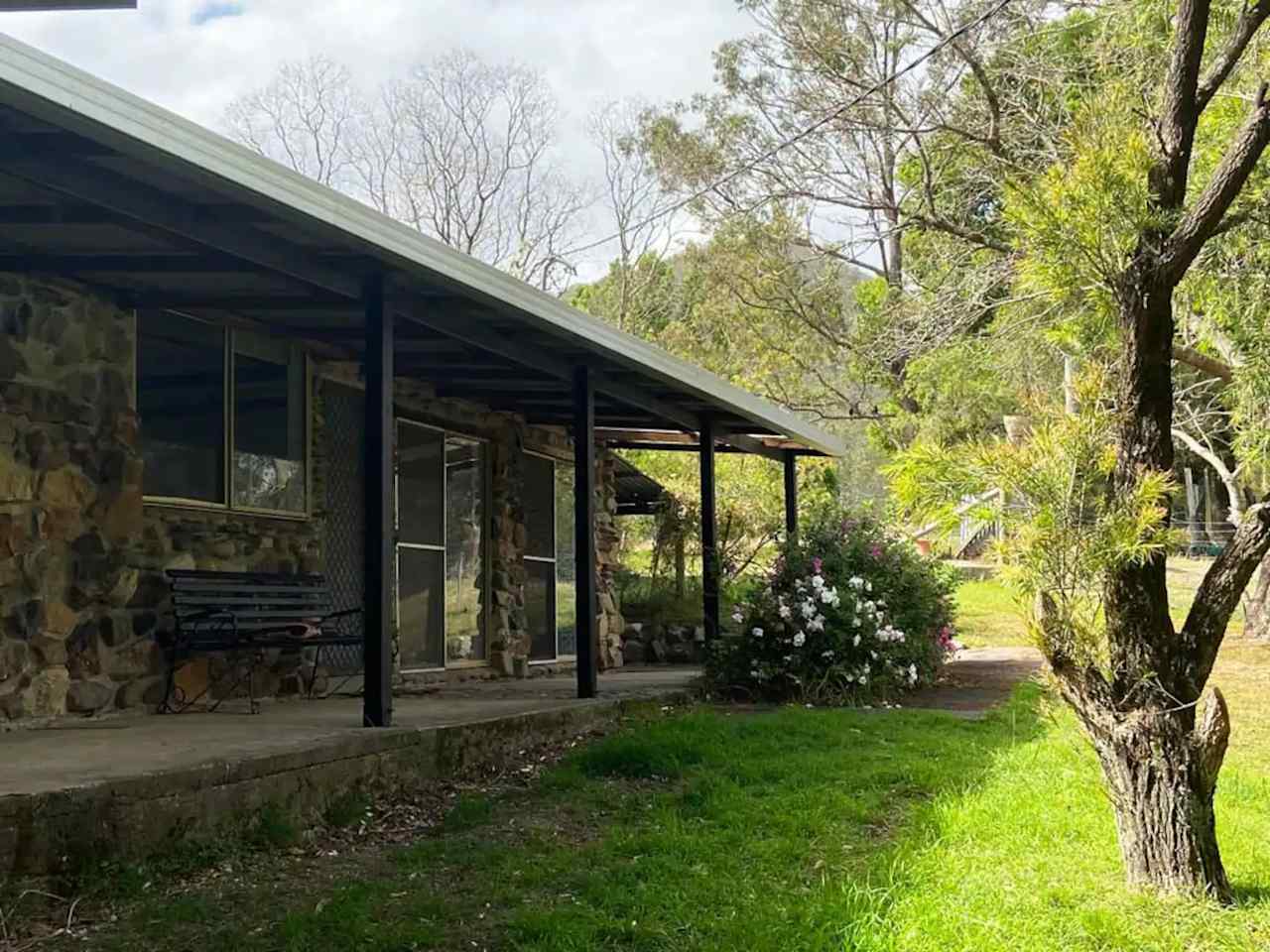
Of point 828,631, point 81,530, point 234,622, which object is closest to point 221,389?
point 81,530

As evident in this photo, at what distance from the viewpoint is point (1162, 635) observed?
3.67 metres

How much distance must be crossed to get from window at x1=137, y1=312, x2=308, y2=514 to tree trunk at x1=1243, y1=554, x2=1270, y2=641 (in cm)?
1147

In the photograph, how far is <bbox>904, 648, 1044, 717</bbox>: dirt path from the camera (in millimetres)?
8547

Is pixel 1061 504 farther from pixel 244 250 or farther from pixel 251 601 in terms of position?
pixel 251 601

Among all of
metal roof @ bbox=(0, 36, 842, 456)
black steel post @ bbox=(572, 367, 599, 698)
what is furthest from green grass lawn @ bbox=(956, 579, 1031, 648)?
metal roof @ bbox=(0, 36, 842, 456)

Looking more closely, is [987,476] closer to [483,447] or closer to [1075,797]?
[1075,797]

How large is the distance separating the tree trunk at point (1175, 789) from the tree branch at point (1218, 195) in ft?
4.44

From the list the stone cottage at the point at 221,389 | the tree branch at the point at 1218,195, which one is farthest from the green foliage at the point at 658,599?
the tree branch at the point at 1218,195

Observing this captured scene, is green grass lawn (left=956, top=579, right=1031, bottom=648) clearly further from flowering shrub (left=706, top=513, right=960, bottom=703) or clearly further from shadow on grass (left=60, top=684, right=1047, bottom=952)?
shadow on grass (left=60, top=684, right=1047, bottom=952)

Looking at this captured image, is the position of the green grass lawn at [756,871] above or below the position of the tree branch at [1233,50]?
below

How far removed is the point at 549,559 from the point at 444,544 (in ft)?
6.40

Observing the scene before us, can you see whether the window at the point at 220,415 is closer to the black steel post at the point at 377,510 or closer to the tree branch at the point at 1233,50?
the black steel post at the point at 377,510

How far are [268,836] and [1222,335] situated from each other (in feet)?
27.6

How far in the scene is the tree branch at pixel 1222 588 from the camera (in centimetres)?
360
